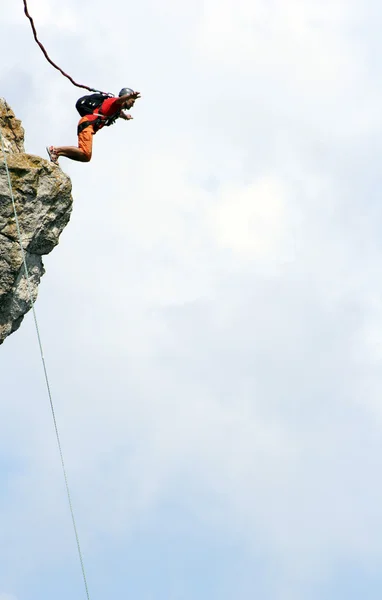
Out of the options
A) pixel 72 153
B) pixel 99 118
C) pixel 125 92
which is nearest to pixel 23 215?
pixel 72 153

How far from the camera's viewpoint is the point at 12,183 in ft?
58.7

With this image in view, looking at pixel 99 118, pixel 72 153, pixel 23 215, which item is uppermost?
pixel 99 118

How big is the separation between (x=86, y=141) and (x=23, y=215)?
8.63 ft

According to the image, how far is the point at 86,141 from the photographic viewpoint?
1988 centimetres

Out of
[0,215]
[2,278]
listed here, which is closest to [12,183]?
[0,215]

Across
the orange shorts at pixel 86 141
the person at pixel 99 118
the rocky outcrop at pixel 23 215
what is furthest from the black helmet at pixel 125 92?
the rocky outcrop at pixel 23 215

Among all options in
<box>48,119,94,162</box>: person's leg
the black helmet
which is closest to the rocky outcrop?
<box>48,119,94,162</box>: person's leg

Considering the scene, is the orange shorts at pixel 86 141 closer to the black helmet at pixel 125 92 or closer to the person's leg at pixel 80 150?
the person's leg at pixel 80 150

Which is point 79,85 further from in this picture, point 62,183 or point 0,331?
point 0,331

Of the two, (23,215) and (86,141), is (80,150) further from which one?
(23,215)

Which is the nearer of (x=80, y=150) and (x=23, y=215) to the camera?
(x=23, y=215)

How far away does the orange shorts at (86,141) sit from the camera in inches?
779

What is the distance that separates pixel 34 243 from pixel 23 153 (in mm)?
1777

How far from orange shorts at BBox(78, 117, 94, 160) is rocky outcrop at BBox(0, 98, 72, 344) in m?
1.05
